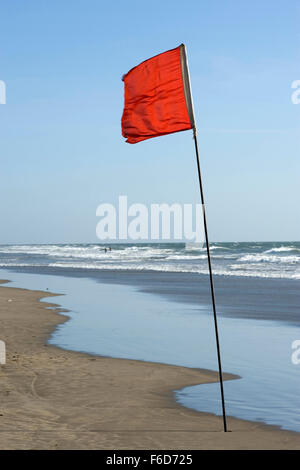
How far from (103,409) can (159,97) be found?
13.8 ft

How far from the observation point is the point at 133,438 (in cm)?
647

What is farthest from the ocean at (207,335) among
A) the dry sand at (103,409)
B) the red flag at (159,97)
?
the red flag at (159,97)

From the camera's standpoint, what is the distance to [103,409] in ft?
25.3

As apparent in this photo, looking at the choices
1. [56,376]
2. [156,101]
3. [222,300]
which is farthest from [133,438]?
[222,300]

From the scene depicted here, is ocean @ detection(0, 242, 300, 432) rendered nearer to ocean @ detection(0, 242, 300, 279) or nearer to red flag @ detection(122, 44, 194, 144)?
red flag @ detection(122, 44, 194, 144)

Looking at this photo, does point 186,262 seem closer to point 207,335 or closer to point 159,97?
point 207,335

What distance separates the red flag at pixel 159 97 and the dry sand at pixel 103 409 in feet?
12.1

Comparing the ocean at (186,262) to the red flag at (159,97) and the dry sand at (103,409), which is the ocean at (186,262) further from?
the red flag at (159,97)

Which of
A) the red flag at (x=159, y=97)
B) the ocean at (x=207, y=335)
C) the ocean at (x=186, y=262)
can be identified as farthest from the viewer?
the ocean at (x=186, y=262)

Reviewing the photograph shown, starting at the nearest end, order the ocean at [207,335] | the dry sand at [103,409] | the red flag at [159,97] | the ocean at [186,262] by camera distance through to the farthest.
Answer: the dry sand at [103,409] → the red flag at [159,97] → the ocean at [207,335] → the ocean at [186,262]

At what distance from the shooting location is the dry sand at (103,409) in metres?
6.38

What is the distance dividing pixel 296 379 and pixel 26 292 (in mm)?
17789

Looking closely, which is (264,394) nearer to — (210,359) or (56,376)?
(210,359)

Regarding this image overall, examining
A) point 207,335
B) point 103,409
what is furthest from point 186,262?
point 103,409
